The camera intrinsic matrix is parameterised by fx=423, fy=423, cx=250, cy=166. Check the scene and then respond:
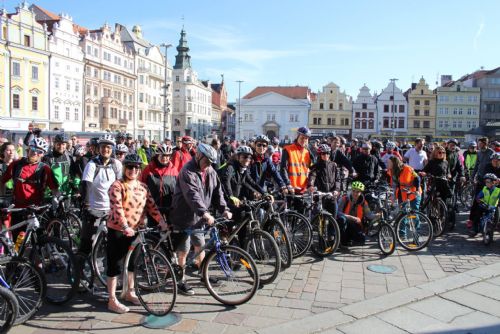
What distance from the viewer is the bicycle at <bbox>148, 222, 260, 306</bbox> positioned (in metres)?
4.84

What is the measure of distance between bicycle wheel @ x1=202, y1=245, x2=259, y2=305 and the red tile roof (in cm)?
8198

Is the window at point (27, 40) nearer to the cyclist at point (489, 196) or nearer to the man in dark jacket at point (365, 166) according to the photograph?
the man in dark jacket at point (365, 166)

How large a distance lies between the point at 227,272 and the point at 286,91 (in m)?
83.8

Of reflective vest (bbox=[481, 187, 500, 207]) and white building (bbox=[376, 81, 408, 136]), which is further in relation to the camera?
white building (bbox=[376, 81, 408, 136])

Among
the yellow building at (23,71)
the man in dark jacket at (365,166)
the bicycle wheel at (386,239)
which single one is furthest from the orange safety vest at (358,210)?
the yellow building at (23,71)

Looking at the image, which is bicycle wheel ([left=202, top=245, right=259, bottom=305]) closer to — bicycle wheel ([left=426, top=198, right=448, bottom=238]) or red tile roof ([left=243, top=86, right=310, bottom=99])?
bicycle wheel ([left=426, top=198, right=448, bottom=238])

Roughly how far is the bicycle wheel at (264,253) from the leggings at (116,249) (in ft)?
5.38

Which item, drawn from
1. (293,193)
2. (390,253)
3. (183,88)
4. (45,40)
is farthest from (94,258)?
(183,88)

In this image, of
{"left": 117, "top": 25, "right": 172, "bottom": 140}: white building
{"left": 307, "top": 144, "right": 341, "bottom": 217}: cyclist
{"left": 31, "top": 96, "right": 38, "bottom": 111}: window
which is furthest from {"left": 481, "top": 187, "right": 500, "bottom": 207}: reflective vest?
{"left": 117, "top": 25, "right": 172, "bottom": 140}: white building

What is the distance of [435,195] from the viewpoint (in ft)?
28.7

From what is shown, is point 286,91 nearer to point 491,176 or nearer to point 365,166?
point 365,166

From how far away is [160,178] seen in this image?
622 cm

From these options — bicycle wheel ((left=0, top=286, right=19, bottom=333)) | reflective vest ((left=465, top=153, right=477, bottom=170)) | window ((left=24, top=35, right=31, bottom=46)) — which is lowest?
bicycle wheel ((left=0, top=286, right=19, bottom=333))

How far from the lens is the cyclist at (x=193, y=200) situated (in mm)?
4953
